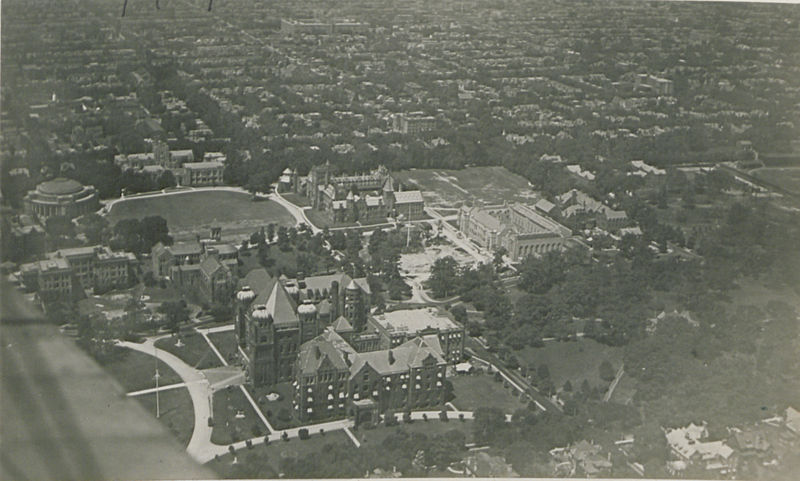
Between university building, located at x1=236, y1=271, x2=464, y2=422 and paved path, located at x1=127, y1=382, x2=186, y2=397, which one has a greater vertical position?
university building, located at x1=236, y1=271, x2=464, y2=422

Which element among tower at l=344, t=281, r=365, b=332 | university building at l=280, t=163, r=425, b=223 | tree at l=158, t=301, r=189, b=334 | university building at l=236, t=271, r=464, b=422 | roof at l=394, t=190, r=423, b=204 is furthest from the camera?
roof at l=394, t=190, r=423, b=204

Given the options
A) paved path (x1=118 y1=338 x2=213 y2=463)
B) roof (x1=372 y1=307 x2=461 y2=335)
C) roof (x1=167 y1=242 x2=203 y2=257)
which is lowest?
paved path (x1=118 y1=338 x2=213 y2=463)

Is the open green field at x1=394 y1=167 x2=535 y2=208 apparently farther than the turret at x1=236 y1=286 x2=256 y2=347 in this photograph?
Yes

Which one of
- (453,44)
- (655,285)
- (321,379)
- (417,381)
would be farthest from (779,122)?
(321,379)

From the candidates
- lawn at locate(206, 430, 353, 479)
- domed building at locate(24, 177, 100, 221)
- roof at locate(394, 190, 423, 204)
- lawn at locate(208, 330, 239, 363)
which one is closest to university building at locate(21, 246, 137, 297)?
domed building at locate(24, 177, 100, 221)

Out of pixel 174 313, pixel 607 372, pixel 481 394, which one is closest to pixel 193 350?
pixel 174 313

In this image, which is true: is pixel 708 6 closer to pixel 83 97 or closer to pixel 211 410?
pixel 211 410

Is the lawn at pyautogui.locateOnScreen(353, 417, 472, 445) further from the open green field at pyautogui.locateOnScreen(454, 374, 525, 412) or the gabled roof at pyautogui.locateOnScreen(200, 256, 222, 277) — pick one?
the gabled roof at pyautogui.locateOnScreen(200, 256, 222, 277)
